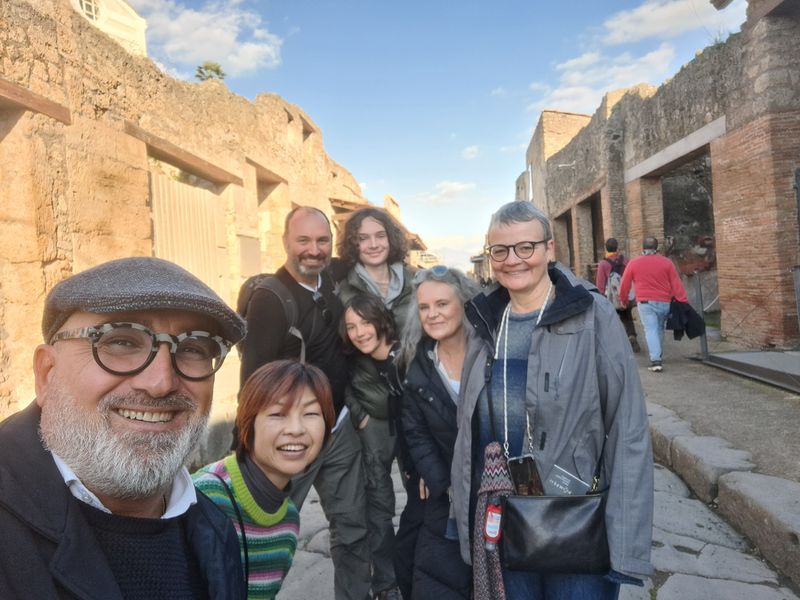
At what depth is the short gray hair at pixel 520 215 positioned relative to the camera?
181 centimetres

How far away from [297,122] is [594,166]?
8398 mm

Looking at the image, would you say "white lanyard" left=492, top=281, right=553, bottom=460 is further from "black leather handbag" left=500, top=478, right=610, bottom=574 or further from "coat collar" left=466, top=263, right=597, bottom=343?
"black leather handbag" left=500, top=478, right=610, bottom=574

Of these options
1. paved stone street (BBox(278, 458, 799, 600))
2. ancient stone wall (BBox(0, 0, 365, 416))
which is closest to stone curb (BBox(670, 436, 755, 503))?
paved stone street (BBox(278, 458, 799, 600))

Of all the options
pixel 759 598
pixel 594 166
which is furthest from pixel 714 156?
pixel 759 598

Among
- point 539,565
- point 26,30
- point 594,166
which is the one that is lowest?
point 539,565

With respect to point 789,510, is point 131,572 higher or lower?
higher

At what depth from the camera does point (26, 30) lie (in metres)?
3.27

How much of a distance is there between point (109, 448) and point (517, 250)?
1.38 m

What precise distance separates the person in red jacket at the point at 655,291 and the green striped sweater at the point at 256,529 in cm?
608

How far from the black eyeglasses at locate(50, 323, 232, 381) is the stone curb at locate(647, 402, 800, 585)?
283 cm

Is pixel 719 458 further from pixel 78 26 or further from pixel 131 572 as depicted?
pixel 78 26

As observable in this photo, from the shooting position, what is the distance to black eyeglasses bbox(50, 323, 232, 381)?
1.01 metres

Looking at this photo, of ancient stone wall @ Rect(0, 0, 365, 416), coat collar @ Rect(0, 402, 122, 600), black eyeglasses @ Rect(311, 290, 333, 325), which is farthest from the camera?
ancient stone wall @ Rect(0, 0, 365, 416)

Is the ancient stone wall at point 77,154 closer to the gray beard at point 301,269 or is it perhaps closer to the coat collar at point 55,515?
the gray beard at point 301,269
